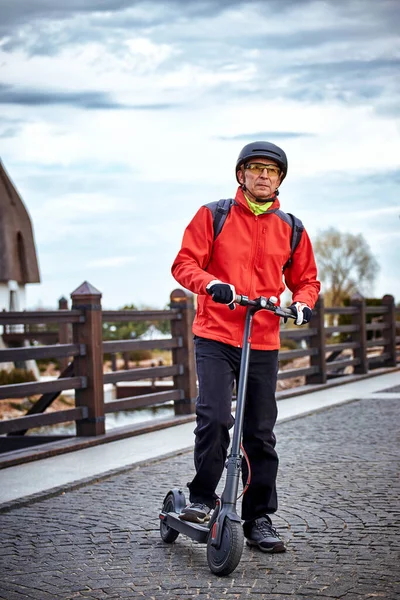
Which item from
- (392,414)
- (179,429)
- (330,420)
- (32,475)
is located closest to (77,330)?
(179,429)

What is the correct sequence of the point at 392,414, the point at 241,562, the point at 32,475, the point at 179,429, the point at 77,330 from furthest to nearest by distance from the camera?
the point at 392,414, the point at 179,429, the point at 77,330, the point at 32,475, the point at 241,562

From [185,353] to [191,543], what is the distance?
628 cm

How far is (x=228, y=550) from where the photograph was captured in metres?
4.07

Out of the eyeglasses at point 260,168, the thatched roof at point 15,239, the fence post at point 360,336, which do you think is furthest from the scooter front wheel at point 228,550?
the thatched roof at point 15,239

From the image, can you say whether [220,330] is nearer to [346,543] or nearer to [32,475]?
[346,543]

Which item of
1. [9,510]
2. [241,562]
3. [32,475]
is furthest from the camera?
[32,475]

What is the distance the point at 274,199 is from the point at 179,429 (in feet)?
18.3

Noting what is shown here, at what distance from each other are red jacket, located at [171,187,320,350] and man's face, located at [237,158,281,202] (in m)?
0.07

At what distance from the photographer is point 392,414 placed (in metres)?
10.6

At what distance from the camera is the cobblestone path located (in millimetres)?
3998

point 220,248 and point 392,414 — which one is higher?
point 220,248

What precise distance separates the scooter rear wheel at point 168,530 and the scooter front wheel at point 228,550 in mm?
589

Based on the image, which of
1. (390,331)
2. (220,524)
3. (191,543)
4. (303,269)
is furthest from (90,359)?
(390,331)

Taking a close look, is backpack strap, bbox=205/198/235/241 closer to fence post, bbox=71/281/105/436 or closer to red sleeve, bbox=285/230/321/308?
red sleeve, bbox=285/230/321/308
